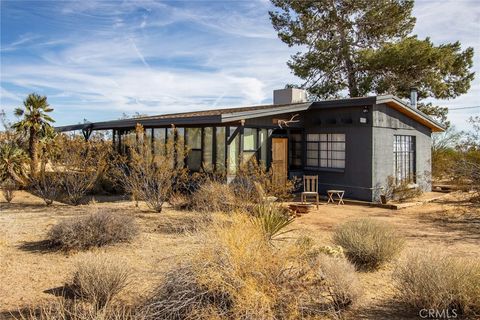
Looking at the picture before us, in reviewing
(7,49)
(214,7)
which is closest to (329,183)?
(214,7)

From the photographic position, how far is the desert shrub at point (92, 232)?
765cm

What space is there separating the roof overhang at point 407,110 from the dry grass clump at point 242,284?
398 inches

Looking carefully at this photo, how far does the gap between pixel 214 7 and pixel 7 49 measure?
34.9 feet

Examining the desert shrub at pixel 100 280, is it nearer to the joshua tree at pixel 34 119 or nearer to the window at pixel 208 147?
the window at pixel 208 147

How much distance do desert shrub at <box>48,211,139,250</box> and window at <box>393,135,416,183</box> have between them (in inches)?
419

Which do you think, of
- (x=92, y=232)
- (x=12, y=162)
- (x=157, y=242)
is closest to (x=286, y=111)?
(x=157, y=242)

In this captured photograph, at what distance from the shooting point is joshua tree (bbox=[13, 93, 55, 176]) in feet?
55.6

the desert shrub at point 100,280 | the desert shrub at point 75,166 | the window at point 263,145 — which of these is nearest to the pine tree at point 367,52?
the window at point 263,145

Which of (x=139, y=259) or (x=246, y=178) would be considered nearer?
(x=139, y=259)

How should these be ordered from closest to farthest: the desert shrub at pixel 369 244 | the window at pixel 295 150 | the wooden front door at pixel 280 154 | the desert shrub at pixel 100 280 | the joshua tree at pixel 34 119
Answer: the desert shrub at pixel 100 280, the desert shrub at pixel 369 244, the wooden front door at pixel 280 154, the window at pixel 295 150, the joshua tree at pixel 34 119

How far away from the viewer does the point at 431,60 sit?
2045 cm

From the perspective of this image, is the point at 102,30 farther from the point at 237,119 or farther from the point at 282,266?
the point at 282,266

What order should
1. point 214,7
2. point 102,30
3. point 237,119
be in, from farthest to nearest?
point 102,30, point 214,7, point 237,119

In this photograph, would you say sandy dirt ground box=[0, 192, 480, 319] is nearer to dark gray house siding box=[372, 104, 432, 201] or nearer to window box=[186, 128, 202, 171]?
dark gray house siding box=[372, 104, 432, 201]
